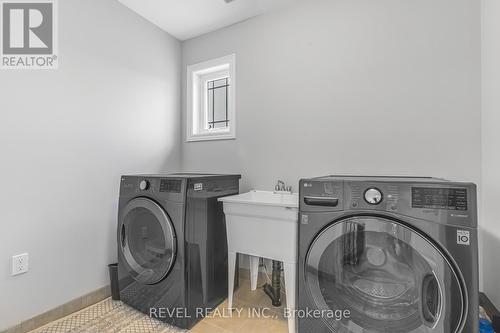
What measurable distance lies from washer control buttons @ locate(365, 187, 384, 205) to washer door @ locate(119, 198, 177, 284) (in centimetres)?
111

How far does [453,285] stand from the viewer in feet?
3.06

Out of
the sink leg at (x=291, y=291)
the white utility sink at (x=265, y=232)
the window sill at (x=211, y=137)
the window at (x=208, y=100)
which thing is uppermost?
the window at (x=208, y=100)

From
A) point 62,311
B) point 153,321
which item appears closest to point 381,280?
point 153,321

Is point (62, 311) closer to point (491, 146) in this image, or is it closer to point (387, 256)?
point (387, 256)

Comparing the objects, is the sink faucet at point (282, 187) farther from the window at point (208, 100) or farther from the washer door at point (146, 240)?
the washer door at point (146, 240)

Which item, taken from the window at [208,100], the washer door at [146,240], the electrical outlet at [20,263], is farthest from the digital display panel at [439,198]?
the electrical outlet at [20,263]

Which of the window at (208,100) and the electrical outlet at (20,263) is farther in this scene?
the window at (208,100)

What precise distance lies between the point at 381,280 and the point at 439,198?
0.43 metres

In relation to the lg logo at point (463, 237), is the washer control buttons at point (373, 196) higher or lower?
higher

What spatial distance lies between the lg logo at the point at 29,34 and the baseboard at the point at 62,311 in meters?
1.53

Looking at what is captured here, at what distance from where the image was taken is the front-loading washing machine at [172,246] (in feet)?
4.86

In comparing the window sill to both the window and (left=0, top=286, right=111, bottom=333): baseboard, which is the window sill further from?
(left=0, top=286, right=111, bottom=333): baseboard

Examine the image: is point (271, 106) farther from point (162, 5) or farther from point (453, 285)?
point (453, 285)

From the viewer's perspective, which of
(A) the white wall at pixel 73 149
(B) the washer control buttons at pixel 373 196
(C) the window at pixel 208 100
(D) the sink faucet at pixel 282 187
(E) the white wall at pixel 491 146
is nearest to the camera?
(B) the washer control buttons at pixel 373 196
